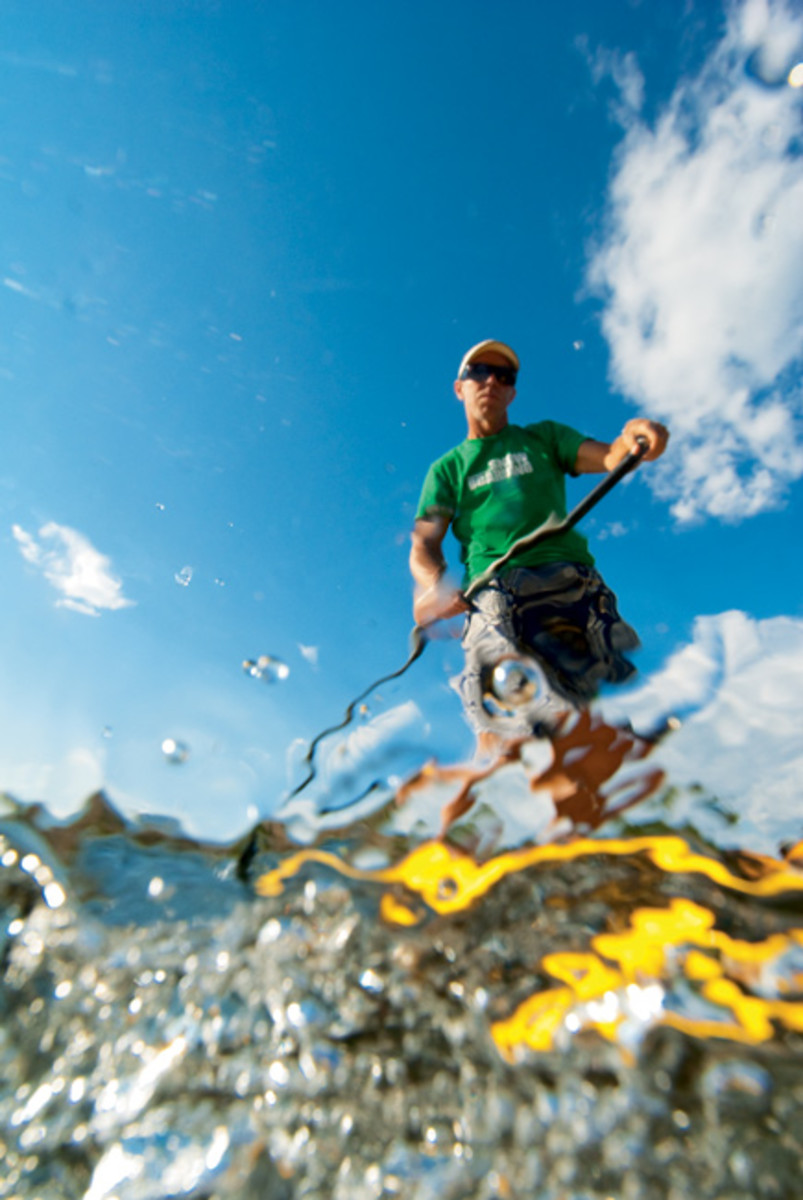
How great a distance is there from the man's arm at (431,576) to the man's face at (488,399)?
64cm

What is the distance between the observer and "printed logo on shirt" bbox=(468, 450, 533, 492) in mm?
2957

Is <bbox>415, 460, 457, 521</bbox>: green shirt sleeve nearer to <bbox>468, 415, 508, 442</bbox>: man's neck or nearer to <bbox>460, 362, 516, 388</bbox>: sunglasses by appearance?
<bbox>468, 415, 508, 442</bbox>: man's neck

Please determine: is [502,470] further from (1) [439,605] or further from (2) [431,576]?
(1) [439,605]

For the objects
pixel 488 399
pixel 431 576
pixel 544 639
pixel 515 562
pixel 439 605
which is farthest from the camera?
pixel 488 399

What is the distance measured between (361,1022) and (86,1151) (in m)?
0.85

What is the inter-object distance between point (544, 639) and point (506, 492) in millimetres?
812

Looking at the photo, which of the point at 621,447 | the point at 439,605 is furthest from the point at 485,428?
the point at 439,605

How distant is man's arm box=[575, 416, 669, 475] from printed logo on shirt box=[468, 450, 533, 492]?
31cm

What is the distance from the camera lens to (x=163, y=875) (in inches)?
105

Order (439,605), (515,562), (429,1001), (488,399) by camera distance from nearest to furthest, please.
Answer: (429,1001), (515,562), (439,605), (488,399)

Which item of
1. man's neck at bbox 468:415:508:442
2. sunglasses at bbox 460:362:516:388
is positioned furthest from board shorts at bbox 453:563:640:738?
sunglasses at bbox 460:362:516:388

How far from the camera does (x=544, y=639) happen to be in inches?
99.4

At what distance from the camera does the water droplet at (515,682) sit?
234 centimetres

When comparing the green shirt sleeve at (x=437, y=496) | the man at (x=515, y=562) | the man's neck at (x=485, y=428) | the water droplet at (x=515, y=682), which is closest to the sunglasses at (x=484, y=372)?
the man at (x=515, y=562)
